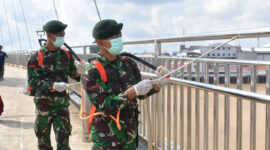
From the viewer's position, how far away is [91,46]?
6.79 metres

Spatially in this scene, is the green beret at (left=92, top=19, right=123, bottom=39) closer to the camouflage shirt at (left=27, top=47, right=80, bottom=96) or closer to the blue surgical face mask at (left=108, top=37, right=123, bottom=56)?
the blue surgical face mask at (left=108, top=37, right=123, bottom=56)

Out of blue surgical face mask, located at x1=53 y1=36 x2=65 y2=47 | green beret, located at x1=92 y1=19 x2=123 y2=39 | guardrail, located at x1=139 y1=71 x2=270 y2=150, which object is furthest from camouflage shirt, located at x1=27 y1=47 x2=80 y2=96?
green beret, located at x1=92 y1=19 x2=123 y2=39

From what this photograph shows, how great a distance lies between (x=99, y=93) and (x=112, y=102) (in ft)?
0.44

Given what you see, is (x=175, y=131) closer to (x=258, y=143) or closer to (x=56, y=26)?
(x=258, y=143)

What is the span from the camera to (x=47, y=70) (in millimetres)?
3775

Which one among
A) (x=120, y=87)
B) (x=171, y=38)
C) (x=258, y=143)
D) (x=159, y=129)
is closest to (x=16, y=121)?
(x=159, y=129)

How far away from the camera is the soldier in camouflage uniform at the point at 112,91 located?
7.83ft

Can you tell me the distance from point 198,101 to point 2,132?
14.4ft

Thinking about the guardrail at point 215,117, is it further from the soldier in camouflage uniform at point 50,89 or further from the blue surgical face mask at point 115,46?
the soldier in camouflage uniform at point 50,89

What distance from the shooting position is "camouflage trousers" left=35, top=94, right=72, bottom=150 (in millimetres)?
3805

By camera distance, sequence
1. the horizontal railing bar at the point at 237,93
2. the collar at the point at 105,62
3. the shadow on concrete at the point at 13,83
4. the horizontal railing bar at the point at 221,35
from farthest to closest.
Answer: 1. the shadow on concrete at the point at 13,83
2. the collar at the point at 105,62
3. the horizontal railing bar at the point at 221,35
4. the horizontal railing bar at the point at 237,93

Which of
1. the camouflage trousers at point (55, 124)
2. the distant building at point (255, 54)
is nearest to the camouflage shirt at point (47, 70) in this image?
the camouflage trousers at point (55, 124)

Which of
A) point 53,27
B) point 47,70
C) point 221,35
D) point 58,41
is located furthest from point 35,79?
point 221,35

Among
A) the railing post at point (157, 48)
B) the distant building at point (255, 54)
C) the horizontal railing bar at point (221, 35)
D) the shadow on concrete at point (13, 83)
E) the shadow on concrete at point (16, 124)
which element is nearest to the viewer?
the horizontal railing bar at point (221, 35)
